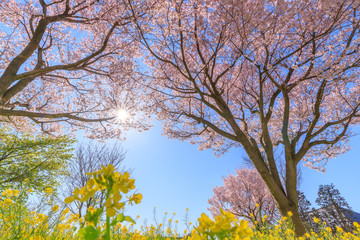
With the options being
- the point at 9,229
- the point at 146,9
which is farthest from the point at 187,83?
the point at 9,229

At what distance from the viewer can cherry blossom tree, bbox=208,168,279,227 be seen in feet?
52.3

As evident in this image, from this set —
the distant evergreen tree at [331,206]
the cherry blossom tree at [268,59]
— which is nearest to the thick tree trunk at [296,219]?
the cherry blossom tree at [268,59]

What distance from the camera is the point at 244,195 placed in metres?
16.6

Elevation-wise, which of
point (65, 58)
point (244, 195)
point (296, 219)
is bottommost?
point (296, 219)

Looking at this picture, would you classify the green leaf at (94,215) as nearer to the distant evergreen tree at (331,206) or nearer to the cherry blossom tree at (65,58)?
the cherry blossom tree at (65,58)

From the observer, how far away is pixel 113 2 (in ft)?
20.6

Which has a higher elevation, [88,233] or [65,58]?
[65,58]

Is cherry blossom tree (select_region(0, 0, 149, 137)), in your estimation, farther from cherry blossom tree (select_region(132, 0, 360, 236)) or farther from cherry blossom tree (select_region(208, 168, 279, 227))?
cherry blossom tree (select_region(208, 168, 279, 227))

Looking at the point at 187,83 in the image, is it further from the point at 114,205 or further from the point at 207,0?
the point at 114,205

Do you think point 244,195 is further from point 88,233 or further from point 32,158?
point 88,233

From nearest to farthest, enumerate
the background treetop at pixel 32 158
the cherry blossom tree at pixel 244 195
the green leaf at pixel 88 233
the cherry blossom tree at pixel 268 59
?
the green leaf at pixel 88 233
the cherry blossom tree at pixel 268 59
the background treetop at pixel 32 158
the cherry blossom tree at pixel 244 195

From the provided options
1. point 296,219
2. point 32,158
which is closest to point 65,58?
point 32,158

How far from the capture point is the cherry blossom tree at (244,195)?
15.9 m

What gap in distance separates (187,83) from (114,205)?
27.7 ft
